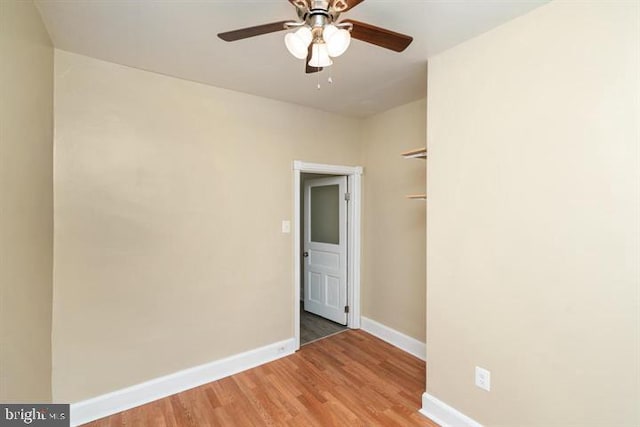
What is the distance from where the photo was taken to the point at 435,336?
2041mm

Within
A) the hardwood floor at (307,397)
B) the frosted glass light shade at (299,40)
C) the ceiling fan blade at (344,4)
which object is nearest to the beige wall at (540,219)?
the hardwood floor at (307,397)

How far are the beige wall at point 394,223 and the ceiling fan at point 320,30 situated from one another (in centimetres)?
184

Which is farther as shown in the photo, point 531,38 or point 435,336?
point 435,336

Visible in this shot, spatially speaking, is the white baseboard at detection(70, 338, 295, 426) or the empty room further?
the white baseboard at detection(70, 338, 295, 426)

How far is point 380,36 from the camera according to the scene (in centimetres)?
126

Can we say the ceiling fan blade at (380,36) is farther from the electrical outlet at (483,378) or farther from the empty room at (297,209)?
the electrical outlet at (483,378)

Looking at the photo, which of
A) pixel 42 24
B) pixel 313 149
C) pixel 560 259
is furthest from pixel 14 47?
pixel 560 259

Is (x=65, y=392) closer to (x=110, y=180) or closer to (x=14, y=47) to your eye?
(x=110, y=180)

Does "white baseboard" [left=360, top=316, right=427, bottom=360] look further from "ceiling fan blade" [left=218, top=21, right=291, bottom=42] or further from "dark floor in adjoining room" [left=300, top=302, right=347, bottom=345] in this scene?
"ceiling fan blade" [left=218, top=21, right=291, bottom=42]

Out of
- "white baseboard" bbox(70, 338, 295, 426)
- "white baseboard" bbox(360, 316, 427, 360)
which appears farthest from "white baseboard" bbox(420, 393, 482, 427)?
"white baseboard" bbox(70, 338, 295, 426)

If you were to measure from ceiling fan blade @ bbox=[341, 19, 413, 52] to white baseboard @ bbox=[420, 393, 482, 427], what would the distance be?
221 centimetres

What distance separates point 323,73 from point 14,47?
1706 millimetres

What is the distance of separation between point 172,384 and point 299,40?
2579 millimetres

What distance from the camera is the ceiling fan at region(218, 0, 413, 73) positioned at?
1.11m
